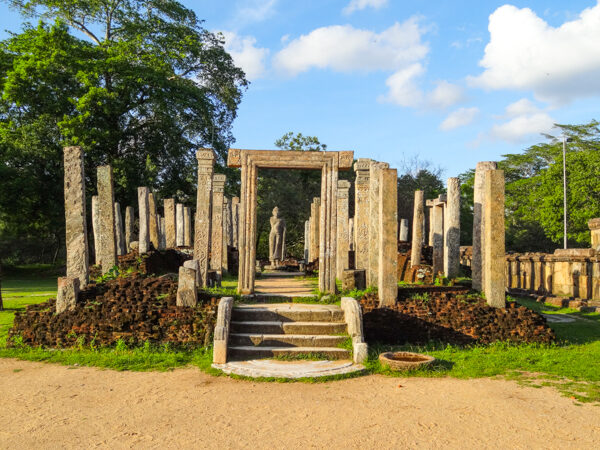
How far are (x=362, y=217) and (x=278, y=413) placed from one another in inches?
322

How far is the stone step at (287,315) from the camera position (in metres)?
8.82

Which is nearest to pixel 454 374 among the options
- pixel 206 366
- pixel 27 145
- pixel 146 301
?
pixel 206 366

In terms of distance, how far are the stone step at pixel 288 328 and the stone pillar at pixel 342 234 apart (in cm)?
453

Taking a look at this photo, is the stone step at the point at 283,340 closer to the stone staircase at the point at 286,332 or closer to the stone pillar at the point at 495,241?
the stone staircase at the point at 286,332

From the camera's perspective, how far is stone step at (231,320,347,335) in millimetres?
8516

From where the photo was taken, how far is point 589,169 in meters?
24.4

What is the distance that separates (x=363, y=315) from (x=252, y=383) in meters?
2.98

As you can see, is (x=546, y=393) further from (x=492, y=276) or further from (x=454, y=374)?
→ (x=492, y=276)

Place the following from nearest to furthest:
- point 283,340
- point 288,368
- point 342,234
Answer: point 288,368, point 283,340, point 342,234

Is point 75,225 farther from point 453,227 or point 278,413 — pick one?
point 453,227

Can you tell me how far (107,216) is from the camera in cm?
1109

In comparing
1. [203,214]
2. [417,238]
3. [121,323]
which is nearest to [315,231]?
[417,238]

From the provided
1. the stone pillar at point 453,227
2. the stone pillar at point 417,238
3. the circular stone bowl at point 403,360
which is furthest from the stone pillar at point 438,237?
the circular stone bowl at point 403,360

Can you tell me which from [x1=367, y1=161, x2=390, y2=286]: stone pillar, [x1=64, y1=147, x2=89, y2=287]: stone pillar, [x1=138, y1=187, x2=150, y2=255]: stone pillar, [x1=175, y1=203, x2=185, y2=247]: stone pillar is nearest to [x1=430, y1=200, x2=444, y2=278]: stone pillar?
[x1=367, y1=161, x2=390, y2=286]: stone pillar
